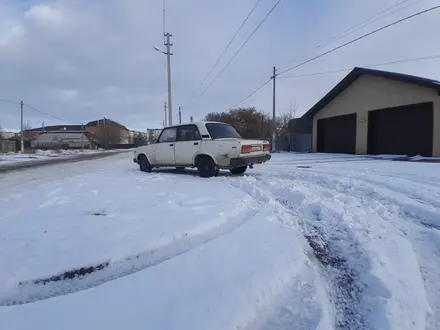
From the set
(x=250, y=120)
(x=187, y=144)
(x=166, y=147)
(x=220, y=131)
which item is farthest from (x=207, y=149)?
(x=250, y=120)

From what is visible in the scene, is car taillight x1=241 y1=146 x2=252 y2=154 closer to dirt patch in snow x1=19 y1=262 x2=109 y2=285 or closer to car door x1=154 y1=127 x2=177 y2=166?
car door x1=154 y1=127 x2=177 y2=166

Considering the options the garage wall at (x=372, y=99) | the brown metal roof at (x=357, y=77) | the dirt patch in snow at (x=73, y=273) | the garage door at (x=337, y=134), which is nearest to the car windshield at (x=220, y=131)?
the dirt patch in snow at (x=73, y=273)

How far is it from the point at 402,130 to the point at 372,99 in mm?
3027

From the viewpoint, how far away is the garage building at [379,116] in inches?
662

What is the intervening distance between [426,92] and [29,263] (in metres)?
19.6

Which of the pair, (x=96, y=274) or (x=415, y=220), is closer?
(x=96, y=274)

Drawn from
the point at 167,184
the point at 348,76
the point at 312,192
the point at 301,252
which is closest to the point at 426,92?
the point at 348,76

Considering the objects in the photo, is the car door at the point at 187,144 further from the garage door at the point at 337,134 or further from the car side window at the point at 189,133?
the garage door at the point at 337,134

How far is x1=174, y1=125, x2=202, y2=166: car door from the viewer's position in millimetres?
9328

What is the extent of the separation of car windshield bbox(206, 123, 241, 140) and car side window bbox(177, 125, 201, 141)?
1.34 feet

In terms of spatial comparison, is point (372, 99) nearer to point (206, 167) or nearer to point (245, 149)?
point (245, 149)

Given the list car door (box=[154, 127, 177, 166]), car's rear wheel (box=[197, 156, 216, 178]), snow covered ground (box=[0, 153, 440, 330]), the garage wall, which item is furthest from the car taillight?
the garage wall

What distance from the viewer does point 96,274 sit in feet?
9.55

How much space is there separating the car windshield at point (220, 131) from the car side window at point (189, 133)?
409 mm
